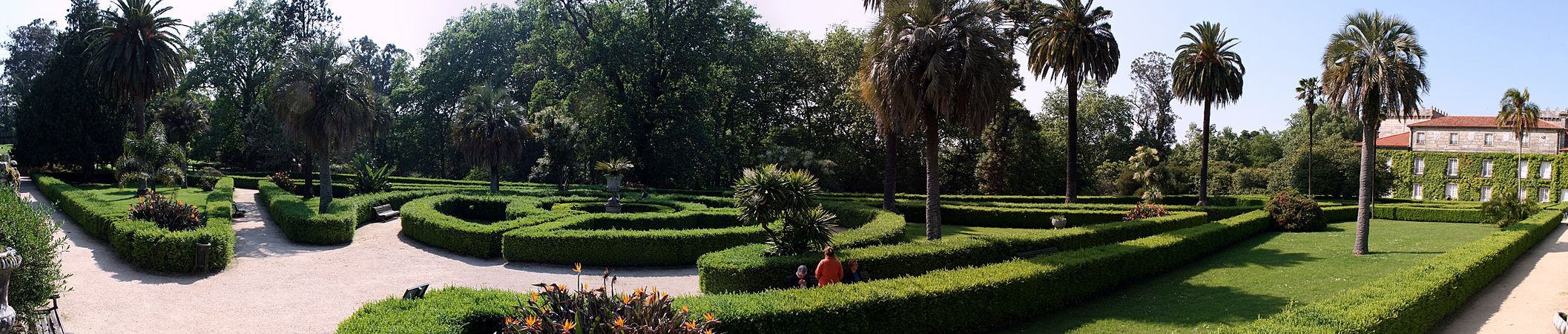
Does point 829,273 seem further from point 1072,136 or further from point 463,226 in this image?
point 1072,136

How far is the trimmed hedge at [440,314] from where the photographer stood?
7.48 m

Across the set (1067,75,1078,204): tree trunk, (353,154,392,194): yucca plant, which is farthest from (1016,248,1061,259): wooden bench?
(353,154,392,194): yucca plant

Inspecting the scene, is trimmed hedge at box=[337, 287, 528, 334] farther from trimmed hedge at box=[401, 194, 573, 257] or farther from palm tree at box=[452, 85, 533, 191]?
palm tree at box=[452, 85, 533, 191]

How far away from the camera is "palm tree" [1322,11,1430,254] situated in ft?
53.9

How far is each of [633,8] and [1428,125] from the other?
56339 mm

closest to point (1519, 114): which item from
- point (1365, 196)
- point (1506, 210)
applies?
point (1506, 210)

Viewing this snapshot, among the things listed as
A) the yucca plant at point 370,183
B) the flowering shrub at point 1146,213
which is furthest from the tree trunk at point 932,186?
the yucca plant at point 370,183

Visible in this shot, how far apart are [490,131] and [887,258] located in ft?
76.0

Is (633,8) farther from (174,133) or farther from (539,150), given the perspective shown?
(174,133)

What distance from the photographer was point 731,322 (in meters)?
7.83

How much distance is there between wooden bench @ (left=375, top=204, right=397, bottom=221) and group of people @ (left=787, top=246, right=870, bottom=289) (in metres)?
16.8

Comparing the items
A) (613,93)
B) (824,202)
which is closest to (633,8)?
(613,93)

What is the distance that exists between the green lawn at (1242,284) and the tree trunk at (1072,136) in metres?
6.71

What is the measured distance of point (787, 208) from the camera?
12453 millimetres
